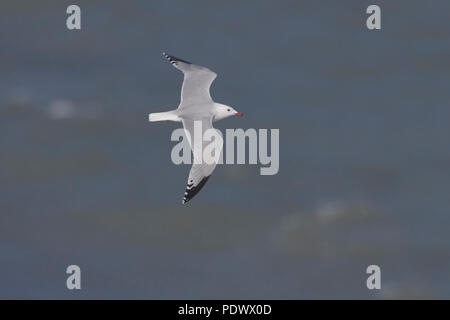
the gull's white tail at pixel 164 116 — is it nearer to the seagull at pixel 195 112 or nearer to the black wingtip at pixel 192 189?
the seagull at pixel 195 112

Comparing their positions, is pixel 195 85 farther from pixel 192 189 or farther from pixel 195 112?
pixel 192 189

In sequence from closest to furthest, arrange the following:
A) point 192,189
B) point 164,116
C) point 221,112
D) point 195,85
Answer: point 192,189 → point 164,116 → point 221,112 → point 195,85

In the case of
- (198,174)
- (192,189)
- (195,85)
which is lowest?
(192,189)

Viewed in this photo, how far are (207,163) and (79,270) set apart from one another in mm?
1487

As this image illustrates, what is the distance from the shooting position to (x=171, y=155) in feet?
44.5

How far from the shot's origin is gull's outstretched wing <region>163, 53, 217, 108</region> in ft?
41.3

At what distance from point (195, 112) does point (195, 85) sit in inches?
24.6

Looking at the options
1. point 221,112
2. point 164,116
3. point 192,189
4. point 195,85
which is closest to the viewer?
point 192,189

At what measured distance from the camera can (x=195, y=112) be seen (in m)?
12.2

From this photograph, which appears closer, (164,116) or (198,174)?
(198,174)

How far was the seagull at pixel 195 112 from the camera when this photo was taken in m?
11.7

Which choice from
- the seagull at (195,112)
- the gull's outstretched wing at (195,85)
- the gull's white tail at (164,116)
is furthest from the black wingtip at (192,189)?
the gull's outstretched wing at (195,85)

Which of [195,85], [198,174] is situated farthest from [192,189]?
[195,85]

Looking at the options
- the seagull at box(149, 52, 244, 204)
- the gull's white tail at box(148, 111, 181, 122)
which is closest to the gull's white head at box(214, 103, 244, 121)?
the seagull at box(149, 52, 244, 204)
